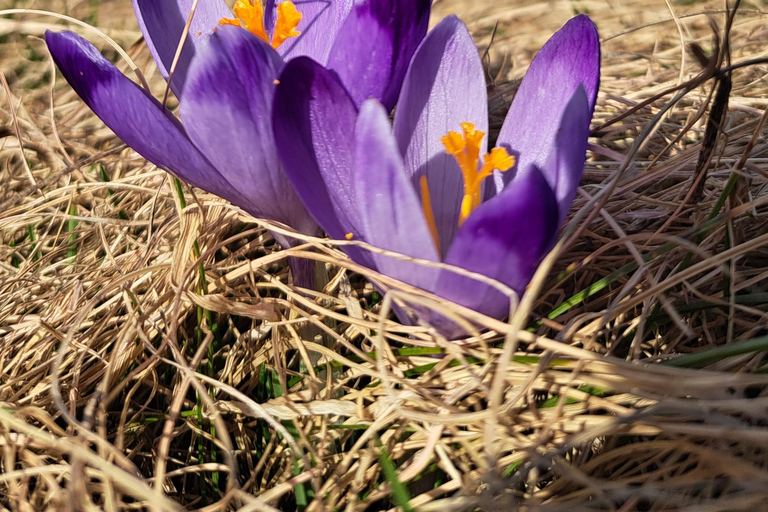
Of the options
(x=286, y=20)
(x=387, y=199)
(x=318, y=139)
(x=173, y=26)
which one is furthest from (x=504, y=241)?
(x=173, y=26)

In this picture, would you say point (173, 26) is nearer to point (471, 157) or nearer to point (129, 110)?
point (129, 110)

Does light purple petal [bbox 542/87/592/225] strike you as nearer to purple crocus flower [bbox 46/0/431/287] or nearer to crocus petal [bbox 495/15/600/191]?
crocus petal [bbox 495/15/600/191]

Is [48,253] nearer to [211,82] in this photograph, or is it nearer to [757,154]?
[211,82]

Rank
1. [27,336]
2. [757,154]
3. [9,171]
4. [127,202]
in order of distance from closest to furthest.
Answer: [27,336]
[757,154]
[127,202]
[9,171]

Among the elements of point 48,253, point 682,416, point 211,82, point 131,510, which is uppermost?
point 211,82

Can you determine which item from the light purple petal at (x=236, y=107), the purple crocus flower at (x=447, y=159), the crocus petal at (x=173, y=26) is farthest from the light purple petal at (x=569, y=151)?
the crocus petal at (x=173, y=26)

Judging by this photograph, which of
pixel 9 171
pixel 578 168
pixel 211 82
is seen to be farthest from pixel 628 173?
pixel 9 171
